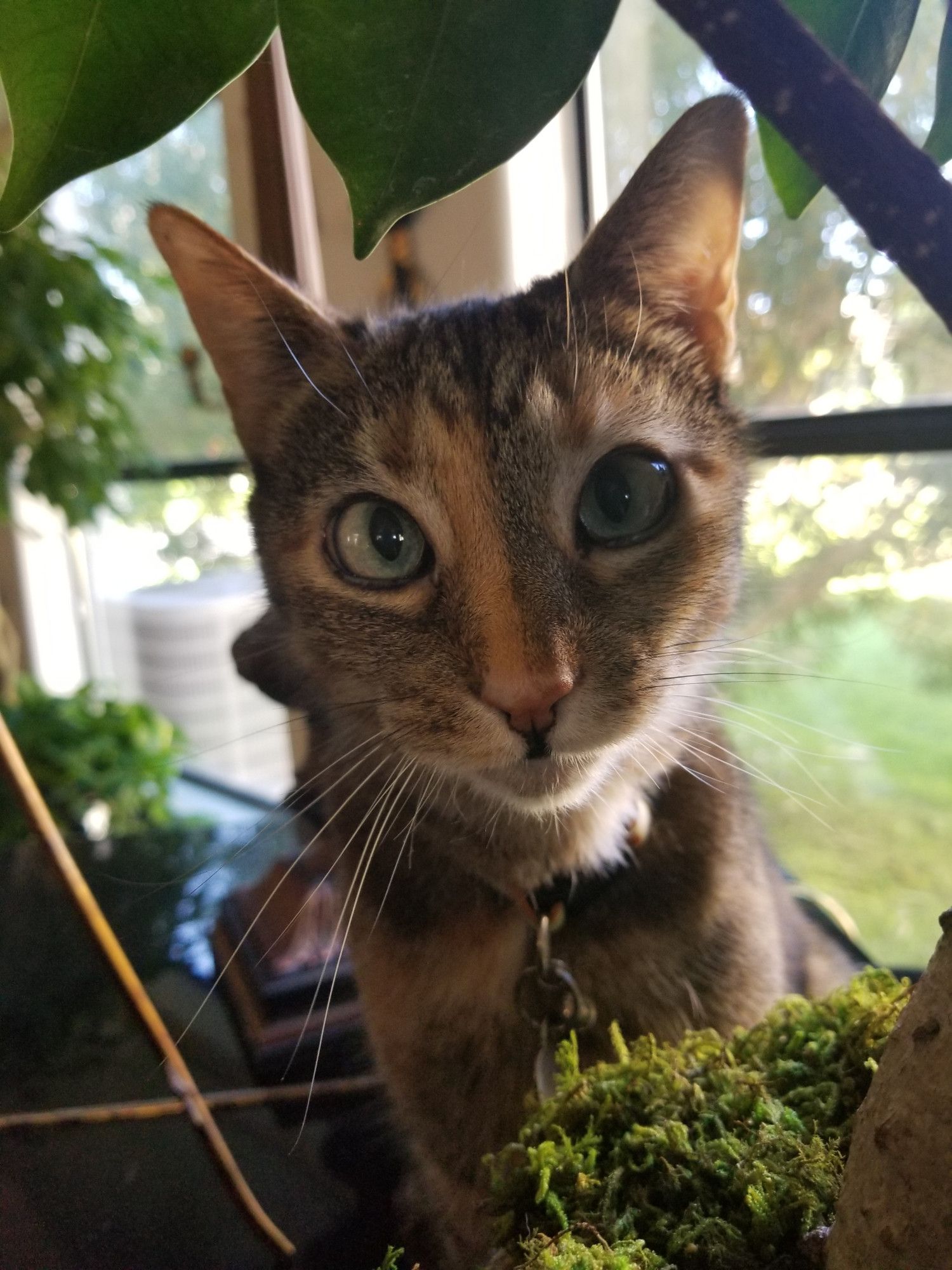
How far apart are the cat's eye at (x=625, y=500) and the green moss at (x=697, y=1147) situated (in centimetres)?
33

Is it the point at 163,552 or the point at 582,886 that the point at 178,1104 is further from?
the point at 163,552

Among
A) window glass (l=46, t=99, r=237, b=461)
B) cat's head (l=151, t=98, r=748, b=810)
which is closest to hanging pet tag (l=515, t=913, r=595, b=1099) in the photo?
cat's head (l=151, t=98, r=748, b=810)

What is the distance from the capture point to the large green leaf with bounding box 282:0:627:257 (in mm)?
374

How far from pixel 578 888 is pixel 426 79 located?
0.55m

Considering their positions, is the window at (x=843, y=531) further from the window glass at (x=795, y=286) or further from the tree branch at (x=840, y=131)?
the tree branch at (x=840, y=131)

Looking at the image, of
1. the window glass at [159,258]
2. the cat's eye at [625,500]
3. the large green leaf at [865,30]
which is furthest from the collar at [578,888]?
the window glass at [159,258]

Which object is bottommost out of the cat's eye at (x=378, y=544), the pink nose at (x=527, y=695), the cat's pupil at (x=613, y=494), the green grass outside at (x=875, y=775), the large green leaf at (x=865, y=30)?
the green grass outside at (x=875, y=775)

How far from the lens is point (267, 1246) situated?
1.45 feet

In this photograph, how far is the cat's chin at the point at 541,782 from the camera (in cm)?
57

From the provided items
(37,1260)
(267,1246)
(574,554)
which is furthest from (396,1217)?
(574,554)

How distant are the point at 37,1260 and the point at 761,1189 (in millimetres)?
365

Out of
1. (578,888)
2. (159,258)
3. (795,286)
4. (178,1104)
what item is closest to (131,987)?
(178,1104)

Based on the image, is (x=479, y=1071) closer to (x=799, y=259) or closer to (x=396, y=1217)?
(x=396, y=1217)

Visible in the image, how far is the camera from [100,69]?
380mm
